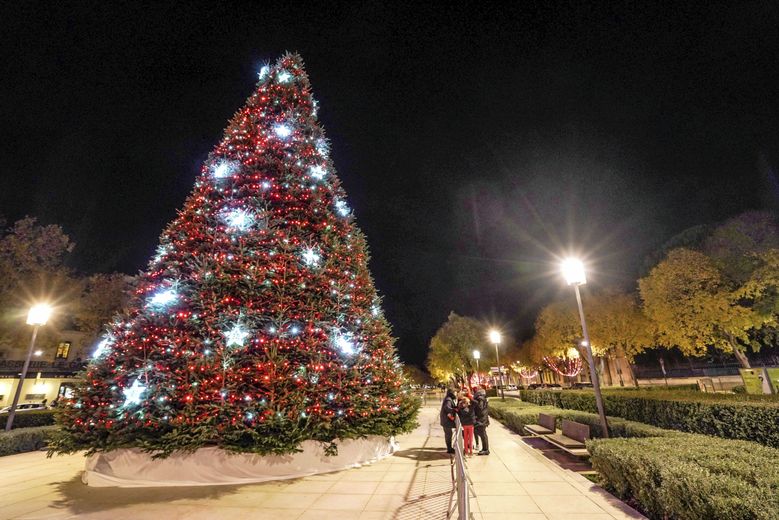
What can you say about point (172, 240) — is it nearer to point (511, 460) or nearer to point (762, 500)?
point (511, 460)

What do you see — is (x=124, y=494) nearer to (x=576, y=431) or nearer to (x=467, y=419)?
(x=467, y=419)

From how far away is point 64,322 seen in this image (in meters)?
24.1

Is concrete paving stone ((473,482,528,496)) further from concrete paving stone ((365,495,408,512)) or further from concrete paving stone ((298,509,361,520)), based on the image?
concrete paving stone ((298,509,361,520))

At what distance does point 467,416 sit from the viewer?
902 cm

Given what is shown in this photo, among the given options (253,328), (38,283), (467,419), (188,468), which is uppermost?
(38,283)

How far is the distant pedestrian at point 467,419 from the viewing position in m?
8.88

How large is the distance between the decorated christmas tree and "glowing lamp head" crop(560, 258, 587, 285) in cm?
534

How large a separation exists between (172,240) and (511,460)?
9572 millimetres

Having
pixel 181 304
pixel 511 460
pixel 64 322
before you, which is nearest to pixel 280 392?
pixel 181 304

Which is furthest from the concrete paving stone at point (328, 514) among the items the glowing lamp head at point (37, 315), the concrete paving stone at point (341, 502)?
the glowing lamp head at point (37, 315)

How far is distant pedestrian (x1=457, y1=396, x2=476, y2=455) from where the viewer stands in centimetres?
888

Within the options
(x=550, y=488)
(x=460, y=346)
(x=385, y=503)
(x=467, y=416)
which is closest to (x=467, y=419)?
(x=467, y=416)

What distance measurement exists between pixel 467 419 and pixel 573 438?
2784 millimetres

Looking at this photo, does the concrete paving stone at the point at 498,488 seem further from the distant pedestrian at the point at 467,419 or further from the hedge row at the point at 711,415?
the hedge row at the point at 711,415
